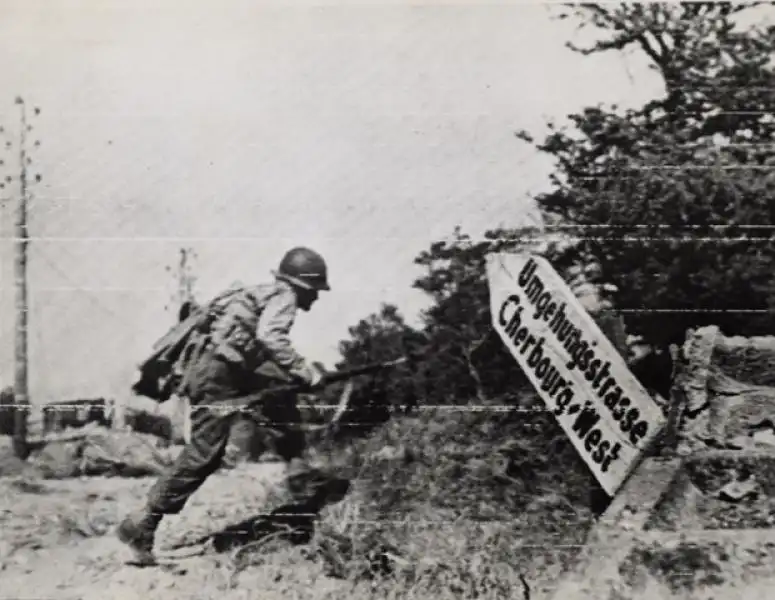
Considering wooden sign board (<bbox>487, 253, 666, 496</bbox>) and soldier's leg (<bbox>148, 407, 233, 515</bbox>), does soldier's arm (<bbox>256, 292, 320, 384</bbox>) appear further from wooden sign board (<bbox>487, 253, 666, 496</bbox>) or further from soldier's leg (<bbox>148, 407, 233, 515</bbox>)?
wooden sign board (<bbox>487, 253, 666, 496</bbox>)

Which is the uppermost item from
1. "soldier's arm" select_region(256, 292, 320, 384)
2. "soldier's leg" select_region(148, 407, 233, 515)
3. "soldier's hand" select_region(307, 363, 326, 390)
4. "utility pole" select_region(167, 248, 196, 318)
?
"utility pole" select_region(167, 248, 196, 318)

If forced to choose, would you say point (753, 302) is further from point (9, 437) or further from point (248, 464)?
point (9, 437)

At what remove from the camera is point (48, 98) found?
6.16 ft

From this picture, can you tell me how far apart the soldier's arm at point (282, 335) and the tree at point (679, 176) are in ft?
2.03

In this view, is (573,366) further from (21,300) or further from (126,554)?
(21,300)

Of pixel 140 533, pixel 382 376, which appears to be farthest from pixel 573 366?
pixel 140 533

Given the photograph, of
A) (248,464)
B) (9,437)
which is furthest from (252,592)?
(9,437)

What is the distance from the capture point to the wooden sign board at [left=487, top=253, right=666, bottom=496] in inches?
70.9

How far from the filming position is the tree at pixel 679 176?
1.79 meters

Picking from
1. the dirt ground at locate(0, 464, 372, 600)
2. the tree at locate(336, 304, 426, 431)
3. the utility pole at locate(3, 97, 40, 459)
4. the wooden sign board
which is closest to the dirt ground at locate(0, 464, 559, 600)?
the dirt ground at locate(0, 464, 372, 600)

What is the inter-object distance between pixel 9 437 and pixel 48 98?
79 cm

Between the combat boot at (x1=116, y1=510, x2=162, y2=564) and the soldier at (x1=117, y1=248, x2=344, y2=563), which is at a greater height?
the soldier at (x1=117, y1=248, x2=344, y2=563)

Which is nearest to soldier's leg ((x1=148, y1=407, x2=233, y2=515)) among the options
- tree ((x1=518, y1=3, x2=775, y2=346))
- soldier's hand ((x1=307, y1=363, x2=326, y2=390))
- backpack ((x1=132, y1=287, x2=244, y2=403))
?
backpack ((x1=132, y1=287, x2=244, y2=403))

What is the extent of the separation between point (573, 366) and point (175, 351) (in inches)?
35.9
